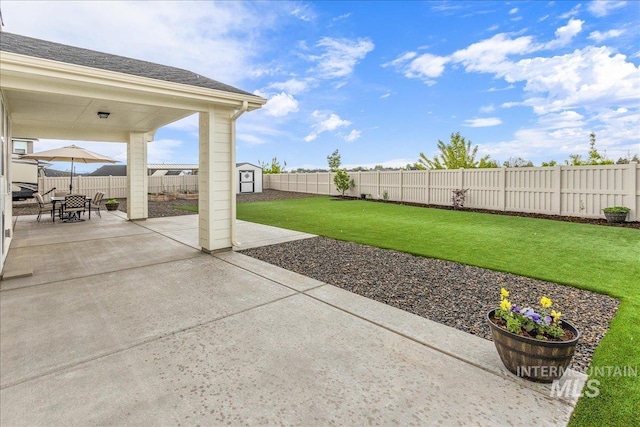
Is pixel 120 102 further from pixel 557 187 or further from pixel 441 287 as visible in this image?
pixel 557 187

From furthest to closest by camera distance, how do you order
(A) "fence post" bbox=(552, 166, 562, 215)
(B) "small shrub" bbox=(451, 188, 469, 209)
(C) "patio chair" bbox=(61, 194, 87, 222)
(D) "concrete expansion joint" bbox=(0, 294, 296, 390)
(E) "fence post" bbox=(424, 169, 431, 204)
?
(E) "fence post" bbox=(424, 169, 431, 204), (B) "small shrub" bbox=(451, 188, 469, 209), (A) "fence post" bbox=(552, 166, 562, 215), (C) "patio chair" bbox=(61, 194, 87, 222), (D) "concrete expansion joint" bbox=(0, 294, 296, 390)

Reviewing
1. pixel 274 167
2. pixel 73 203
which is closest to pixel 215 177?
pixel 73 203

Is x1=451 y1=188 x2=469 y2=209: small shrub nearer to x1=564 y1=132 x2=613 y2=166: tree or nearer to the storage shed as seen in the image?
x1=564 y1=132 x2=613 y2=166: tree

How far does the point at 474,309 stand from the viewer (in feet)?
11.8

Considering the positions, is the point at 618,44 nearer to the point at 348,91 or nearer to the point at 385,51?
the point at 385,51

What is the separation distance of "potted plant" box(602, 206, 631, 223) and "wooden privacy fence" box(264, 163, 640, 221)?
333mm

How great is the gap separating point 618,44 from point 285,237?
13759mm

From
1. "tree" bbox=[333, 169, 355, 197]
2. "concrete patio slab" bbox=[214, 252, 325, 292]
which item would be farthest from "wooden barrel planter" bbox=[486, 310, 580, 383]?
"tree" bbox=[333, 169, 355, 197]

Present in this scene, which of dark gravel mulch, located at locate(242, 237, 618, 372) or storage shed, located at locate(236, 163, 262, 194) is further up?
storage shed, located at locate(236, 163, 262, 194)

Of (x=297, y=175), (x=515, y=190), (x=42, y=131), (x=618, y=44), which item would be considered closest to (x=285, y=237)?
(x=42, y=131)

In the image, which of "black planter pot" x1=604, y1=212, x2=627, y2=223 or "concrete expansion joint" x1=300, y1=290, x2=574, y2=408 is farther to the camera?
"black planter pot" x1=604, y1=212, x2=627, y2=223

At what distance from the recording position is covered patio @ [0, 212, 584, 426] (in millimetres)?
1991

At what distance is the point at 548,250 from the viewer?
629 cm

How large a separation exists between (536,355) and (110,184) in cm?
2262
